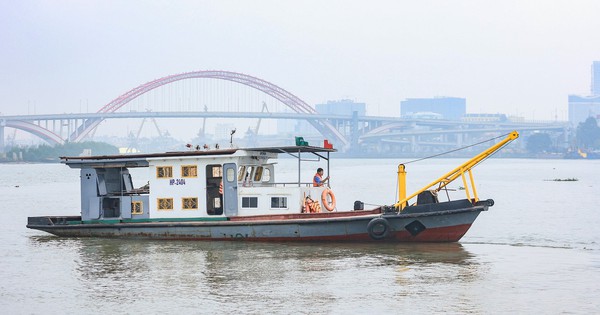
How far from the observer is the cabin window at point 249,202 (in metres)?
23.2

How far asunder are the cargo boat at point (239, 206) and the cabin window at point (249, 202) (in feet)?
0.08

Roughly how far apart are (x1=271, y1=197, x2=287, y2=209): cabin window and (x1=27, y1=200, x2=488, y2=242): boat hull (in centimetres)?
38

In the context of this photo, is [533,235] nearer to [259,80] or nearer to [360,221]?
[360,221]

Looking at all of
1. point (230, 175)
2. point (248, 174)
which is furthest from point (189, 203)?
Answer: point (248, 174)

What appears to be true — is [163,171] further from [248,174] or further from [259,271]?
[259,271]

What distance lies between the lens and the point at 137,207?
2452cm

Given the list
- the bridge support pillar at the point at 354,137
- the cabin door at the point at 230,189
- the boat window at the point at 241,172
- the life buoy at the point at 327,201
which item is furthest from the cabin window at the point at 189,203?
the bridge support pillar at the point at 354,137

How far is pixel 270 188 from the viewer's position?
23234 mm

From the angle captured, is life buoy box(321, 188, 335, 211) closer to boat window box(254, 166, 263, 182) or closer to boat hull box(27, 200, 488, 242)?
boat hull box(27, 200, 488, 242)

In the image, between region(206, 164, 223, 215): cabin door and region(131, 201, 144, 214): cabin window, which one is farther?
region(131, 201, 144, 214): cabin window

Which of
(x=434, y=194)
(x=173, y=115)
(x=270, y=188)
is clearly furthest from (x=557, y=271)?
(x=173, y=115)

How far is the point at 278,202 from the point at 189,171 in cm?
256

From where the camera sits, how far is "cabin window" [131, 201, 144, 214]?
80.3 feet

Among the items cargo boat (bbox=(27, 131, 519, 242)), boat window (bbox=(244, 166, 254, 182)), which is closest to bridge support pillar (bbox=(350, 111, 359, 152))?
cargo boat (bbox=(27, 131, 519, 242))
